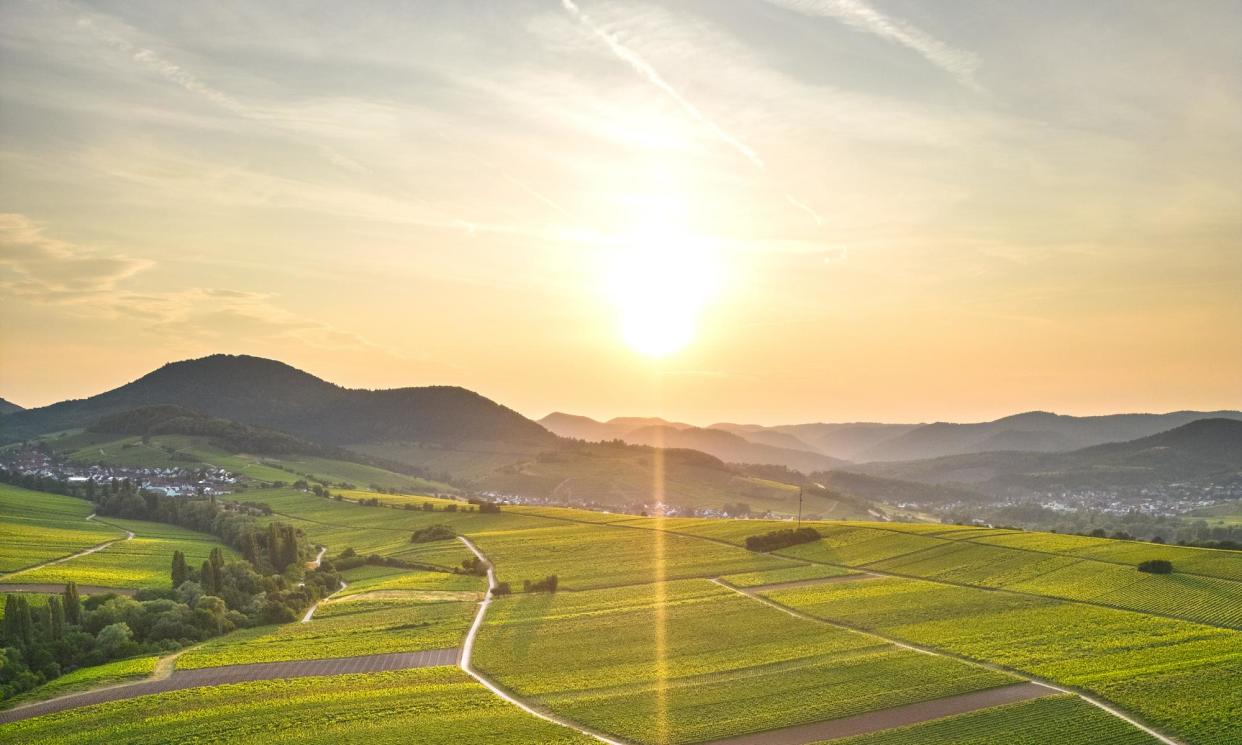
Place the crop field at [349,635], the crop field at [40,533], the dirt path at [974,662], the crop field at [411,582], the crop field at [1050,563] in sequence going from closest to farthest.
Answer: the dirt path at [974,662] → the crop field at [349,635] → the crop field at [1050,563] → the crop field at [411,582] → the crop field at [40,533]

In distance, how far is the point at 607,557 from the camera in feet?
472

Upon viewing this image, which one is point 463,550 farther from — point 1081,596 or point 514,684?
point 1081,596

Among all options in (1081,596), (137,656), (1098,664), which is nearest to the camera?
(1098,664)

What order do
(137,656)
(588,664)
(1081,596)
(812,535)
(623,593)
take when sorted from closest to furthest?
1. (588,664)
2. (137,656)
3. (1081,596)
4. (623,593)
5. (812,535)

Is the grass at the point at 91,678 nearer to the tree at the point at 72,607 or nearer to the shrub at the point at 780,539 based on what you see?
the tree at the point at 72,607

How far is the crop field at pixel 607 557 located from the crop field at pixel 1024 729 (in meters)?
66.5


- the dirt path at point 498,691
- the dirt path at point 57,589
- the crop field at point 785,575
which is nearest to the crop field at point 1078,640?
the crop field at point 785,575

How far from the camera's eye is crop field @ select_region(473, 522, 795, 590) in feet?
425

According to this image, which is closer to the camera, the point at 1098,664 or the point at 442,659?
the point at 1098,664

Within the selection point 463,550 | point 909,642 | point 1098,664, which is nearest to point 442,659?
point 909,642

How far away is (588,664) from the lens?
264 feet

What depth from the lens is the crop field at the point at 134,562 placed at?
123438 millimetres

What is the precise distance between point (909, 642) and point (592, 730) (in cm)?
3996

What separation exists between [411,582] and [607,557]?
35693mm
